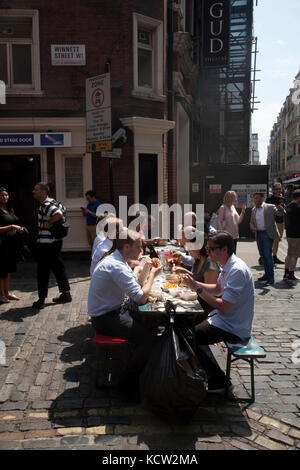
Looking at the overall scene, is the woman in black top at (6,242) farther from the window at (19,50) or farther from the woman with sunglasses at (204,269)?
the window at (19,50)

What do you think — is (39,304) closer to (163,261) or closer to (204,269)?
(163,261)

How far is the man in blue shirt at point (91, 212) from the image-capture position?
1078 centimetres

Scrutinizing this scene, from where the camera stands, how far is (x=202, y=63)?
17.0m

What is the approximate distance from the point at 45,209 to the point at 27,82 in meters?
5.50

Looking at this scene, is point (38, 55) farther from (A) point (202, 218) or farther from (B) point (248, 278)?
(B) point (248, 278)

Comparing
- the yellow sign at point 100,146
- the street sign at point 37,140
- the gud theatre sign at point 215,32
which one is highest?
the gud theatre sign at point 215,32

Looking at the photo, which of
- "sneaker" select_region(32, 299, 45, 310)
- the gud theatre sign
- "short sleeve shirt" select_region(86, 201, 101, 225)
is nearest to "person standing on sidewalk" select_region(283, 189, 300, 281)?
"short sleeve shirt" select_region(86, 201, 101, 225)

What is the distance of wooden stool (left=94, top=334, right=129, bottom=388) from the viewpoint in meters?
4.32

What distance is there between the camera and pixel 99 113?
9086 millimetres

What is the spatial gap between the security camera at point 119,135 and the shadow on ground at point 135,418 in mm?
7194

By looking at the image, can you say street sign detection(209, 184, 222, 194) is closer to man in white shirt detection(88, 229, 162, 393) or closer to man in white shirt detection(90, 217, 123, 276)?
man in white shirt detection(90, 217, 123, 276)

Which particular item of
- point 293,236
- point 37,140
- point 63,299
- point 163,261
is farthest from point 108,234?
point 37,140

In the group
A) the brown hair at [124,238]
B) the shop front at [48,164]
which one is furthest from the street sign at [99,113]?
the brown hair at [124,238]
